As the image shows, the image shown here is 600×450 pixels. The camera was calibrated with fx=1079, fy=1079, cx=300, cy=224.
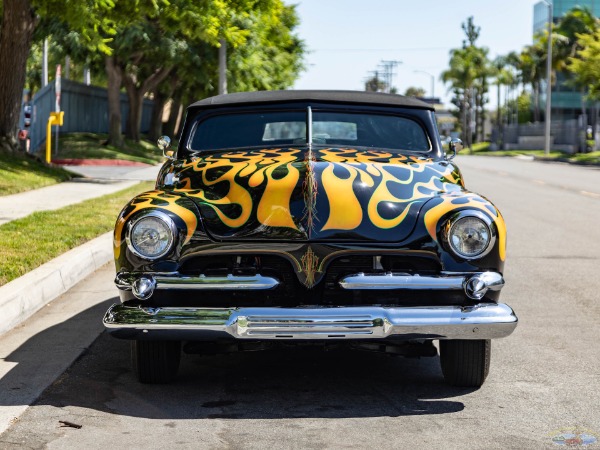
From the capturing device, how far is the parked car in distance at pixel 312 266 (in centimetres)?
532

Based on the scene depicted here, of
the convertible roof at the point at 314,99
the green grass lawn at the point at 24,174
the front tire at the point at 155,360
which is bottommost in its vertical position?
the front tire at the point at 155,360

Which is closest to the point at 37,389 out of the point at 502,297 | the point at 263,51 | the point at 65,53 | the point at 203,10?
the point at 502,297

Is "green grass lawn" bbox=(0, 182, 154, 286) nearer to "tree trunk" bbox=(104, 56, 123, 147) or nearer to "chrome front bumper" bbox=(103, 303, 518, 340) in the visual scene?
"chrome front bumper" bbox=(103, 303, 518, 340)

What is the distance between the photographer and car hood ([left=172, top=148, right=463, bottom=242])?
562cm

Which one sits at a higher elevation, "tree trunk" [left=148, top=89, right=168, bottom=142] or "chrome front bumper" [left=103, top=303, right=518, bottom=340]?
"tree trunk" [left=148, top=89, right=168, bottom=142]

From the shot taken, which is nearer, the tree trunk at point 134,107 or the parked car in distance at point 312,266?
the parked car in distance at point 312,266

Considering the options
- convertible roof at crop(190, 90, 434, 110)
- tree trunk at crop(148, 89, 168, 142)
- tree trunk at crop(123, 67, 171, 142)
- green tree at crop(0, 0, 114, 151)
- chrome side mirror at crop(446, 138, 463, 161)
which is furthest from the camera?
tree trunk at crop(148, 89, 168, 142)

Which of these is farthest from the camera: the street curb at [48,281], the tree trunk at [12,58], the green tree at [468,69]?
the green tree at [468,69]

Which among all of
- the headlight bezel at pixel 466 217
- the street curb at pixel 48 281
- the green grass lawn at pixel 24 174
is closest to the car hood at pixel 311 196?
the headlight bezel at pixel 466 217

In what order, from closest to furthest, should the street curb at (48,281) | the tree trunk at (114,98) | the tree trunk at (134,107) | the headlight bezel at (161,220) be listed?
the headlight bezel at (161,220), the street curb at (48,281), the tree trunk at (114,98), the tree trunk at (134,107)

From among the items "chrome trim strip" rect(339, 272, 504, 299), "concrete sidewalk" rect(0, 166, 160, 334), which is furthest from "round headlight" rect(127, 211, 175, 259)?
"concrete sidewalk" rect(0, 166, 160, 334)

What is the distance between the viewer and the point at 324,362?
6.55 metres

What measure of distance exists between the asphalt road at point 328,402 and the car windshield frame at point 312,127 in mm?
1350

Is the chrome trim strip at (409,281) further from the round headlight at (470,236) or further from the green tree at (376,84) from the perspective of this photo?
the green tree at (376,84)
